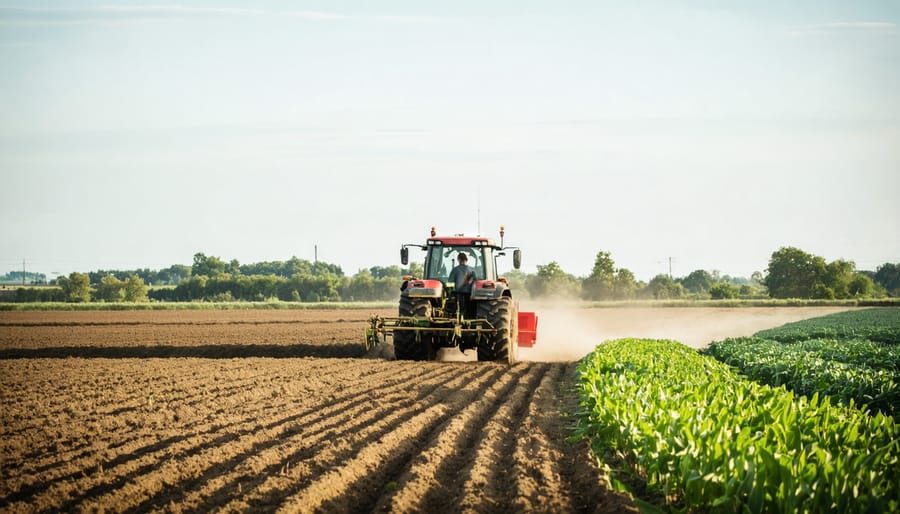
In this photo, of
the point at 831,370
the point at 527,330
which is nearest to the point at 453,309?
the point at 527,330

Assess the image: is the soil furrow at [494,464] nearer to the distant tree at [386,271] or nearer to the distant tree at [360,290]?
the distant tree at [360,290]

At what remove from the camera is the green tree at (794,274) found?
86.0m

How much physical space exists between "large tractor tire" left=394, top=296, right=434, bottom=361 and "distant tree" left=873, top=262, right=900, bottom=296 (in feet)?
368

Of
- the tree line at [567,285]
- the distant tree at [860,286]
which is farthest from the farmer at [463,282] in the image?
the distant tree at [860,286]

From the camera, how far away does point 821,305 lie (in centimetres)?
6600

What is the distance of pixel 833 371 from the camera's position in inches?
430

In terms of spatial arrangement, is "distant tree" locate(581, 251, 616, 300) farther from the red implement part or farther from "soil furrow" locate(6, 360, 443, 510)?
"soil furrow" locate(6, 360, 443, 510)

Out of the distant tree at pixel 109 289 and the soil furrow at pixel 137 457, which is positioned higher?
the distant tree at pixel 109 289

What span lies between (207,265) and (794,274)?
262ft

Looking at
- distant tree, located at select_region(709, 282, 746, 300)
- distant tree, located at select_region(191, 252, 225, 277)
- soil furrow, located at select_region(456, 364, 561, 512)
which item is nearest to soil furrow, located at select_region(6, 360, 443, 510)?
soil furrow, located at select_region(456, 364, 561, 512)

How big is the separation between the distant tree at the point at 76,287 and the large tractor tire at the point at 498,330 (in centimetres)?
6230

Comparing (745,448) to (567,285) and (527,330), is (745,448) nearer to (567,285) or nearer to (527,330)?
(527,330)

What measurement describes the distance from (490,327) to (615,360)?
475 centimetres

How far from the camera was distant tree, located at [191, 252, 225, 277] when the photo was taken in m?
112
